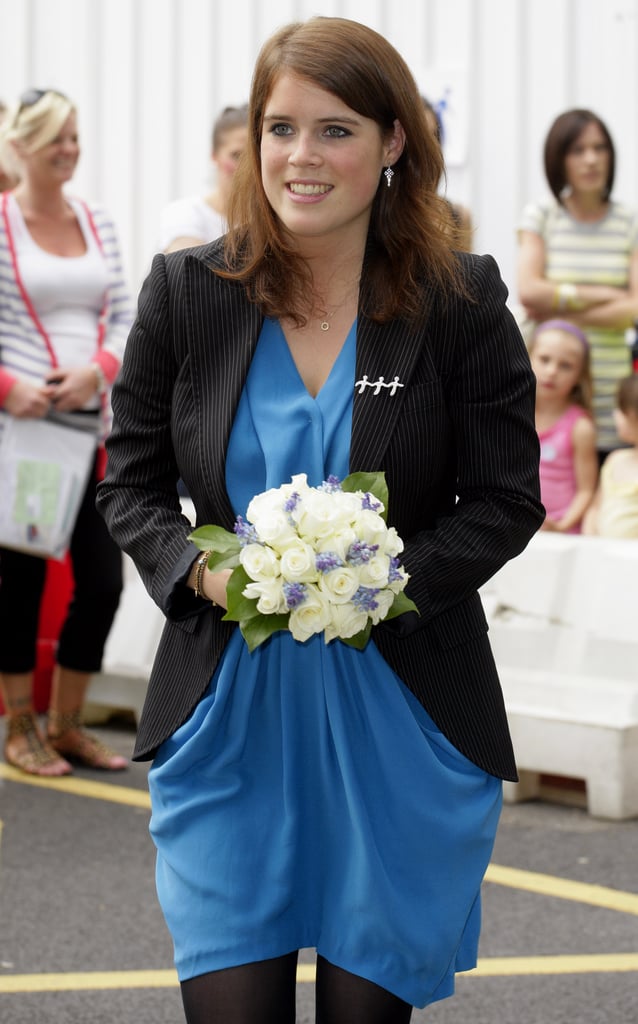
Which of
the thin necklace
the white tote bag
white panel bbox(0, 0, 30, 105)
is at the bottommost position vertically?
the white tote bag

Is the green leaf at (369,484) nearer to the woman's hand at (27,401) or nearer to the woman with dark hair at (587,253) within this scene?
the woman's hand at (27,401)

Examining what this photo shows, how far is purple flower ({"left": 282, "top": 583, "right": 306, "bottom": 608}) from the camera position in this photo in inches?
95.4

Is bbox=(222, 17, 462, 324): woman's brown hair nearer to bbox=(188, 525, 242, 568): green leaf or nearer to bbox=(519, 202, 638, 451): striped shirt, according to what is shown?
bbox=(188, 525, 242, 568): green leaf

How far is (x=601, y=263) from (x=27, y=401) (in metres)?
2.79

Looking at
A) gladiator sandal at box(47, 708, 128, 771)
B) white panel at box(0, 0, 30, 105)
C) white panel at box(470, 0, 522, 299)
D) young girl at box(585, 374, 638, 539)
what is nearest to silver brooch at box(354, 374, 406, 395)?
gladiator sandal at box(47, 708, 128, 771)

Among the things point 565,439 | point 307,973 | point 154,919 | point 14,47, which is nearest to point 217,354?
point 307,973

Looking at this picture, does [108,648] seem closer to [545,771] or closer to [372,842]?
[545,771]

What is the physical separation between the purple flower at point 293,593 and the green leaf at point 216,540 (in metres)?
0.13

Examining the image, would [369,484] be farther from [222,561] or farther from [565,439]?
[565,439]

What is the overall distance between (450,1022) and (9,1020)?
1.06 meters

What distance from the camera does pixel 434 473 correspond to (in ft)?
9.04

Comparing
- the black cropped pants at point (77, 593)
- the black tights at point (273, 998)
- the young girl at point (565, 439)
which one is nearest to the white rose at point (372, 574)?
the black tights at point (273, 998)

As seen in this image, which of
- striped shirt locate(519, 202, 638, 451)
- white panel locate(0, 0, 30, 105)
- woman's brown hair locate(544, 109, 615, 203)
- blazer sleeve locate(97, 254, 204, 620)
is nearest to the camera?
blazer sleeve locate(97, 254, 204, 620)

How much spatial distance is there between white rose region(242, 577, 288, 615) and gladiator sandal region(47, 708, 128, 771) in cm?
409
